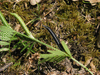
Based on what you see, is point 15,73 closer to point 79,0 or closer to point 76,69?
point 76,69

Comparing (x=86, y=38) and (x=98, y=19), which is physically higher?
(x=98, y=19)

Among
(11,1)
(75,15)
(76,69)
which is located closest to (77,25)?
(75,15)

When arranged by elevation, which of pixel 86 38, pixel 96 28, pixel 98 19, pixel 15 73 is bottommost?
pixel 15 73

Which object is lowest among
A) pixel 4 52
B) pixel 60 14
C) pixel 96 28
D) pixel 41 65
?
pixel 41 65

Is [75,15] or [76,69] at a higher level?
[75,15]

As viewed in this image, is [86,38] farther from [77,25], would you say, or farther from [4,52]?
[4,52]

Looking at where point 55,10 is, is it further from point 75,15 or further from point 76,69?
point 76,69

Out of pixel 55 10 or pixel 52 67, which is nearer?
pixel 52 67

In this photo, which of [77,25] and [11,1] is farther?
[11,1]

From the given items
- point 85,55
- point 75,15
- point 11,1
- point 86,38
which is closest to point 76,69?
point 85,55
